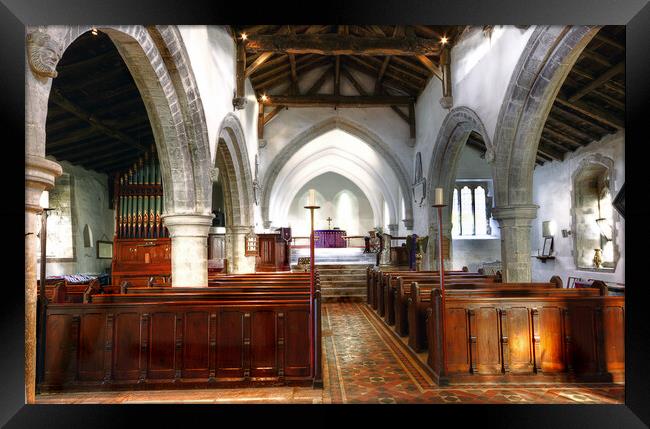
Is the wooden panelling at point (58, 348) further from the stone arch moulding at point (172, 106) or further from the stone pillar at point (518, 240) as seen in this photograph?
the stone pillar at point (518, 240)

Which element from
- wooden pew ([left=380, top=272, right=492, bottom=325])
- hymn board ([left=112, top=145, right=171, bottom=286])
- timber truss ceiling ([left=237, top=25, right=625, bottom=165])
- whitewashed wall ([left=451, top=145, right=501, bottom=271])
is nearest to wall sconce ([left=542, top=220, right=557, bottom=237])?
timber truss ceiling ([left=237, top=25, right=625, bottom=165])

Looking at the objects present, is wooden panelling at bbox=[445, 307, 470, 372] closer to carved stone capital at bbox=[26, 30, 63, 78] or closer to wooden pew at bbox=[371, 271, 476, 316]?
wooden pew at bbox=[371, 271, 476, 316]

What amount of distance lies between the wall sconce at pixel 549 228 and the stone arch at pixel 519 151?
450 cm

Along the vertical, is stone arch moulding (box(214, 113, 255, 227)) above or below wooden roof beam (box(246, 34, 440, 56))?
below

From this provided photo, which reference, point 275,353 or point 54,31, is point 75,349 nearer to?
point 275,353

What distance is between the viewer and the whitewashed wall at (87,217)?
998 centimetres

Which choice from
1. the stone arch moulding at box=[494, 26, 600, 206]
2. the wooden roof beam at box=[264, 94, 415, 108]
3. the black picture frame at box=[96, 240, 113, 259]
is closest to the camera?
the stone arch moulding at box=[494, 26, 600, 206]

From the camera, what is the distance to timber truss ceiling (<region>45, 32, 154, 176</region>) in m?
6.39

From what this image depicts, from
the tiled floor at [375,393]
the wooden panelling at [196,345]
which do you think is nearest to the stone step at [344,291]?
the tiled floor at [375,393]

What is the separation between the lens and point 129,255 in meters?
9.47

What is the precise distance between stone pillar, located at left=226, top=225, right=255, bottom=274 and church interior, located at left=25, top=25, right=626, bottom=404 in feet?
0.18

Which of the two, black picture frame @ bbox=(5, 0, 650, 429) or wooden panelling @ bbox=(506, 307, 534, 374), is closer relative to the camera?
black picture frame @ bbox=(5, 0, 650, 429)

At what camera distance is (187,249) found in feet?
20.3
